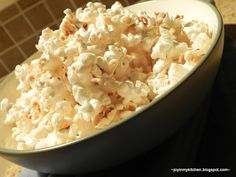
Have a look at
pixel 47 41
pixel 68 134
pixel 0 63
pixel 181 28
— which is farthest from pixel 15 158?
pixel 0 63

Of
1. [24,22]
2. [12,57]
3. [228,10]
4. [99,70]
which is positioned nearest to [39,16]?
[24,22]

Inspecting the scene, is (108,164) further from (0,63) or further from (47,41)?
(0,63)

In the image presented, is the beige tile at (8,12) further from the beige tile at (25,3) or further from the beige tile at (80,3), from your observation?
the beige tile at (80,3)

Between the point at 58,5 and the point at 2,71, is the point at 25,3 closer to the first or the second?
the point at 58,5

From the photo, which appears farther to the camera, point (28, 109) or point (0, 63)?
point (0, 63)

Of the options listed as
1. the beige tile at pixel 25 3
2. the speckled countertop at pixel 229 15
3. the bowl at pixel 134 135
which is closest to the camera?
the bowl at pixel 134 135

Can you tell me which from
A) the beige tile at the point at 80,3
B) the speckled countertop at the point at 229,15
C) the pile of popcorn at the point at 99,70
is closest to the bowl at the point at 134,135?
the pile of popcorn at the point at 99,70

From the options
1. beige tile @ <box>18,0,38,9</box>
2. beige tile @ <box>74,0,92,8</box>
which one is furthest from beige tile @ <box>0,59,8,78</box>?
beige tile @ <box>74,0,92,8</box>

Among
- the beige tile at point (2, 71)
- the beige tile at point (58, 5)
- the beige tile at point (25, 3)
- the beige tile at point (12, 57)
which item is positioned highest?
the beige tile at point (25, 3)
